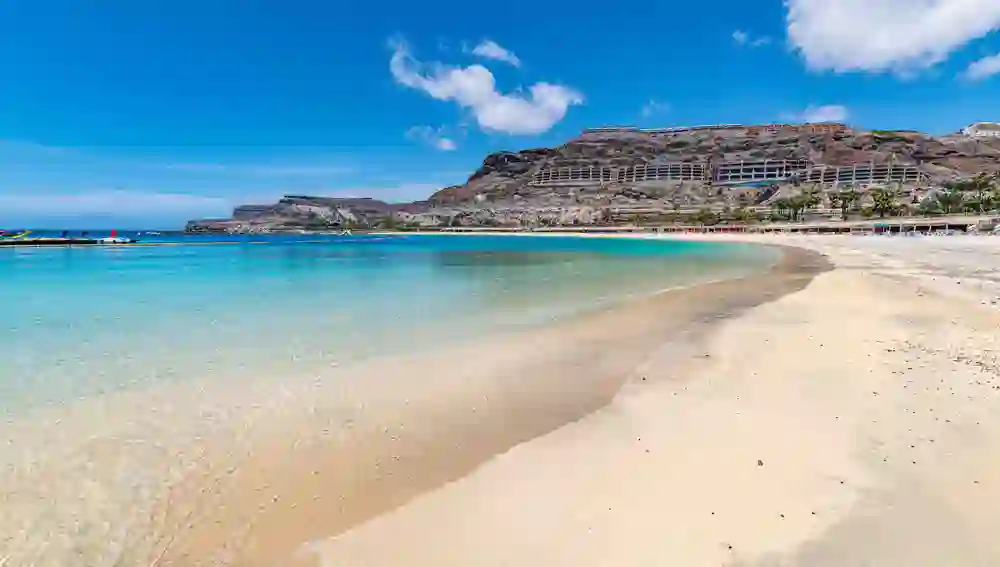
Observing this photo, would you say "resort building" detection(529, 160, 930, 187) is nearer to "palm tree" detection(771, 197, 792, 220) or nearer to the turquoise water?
"palm tree" detection(771, 197, 792, 220)

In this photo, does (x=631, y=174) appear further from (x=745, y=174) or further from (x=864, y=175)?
(x=864, y=175)

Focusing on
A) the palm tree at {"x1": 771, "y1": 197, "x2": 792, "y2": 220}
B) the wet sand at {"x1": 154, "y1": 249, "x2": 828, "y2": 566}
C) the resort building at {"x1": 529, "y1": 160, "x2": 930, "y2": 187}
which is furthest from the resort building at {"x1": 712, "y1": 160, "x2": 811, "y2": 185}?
the wet sand at {"x1": 154, "y1": 249, "x2": 828, "y2": 566}

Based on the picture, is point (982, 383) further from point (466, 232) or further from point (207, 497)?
point (466, 232)

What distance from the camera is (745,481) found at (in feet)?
12.6

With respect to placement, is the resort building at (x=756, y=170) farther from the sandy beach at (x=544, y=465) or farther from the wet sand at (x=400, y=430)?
the sandy beach at (x=544, y=465)

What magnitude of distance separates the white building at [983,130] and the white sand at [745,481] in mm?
238347

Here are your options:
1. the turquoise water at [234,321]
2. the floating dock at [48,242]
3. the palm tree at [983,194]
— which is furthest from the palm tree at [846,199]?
the floating dock at [48,242]

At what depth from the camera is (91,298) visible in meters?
15.3

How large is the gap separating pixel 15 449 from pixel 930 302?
1544 cm

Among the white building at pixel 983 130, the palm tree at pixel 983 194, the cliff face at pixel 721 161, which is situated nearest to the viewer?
the palm tree at pixel 983 194

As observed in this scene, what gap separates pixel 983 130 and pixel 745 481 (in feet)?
856

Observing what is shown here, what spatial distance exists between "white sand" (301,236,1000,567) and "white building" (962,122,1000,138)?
23835cm

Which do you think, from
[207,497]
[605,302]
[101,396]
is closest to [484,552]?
[207,497]

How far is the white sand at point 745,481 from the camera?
307 centimetres
